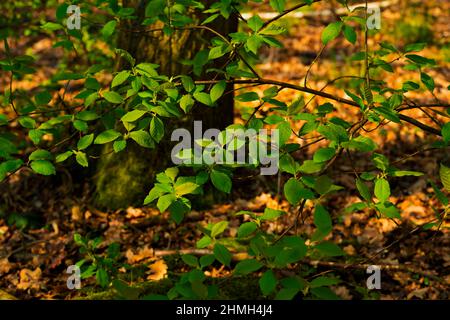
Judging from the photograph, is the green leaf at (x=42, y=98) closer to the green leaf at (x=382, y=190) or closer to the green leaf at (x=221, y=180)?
the green leaf at (x=221, y=180)

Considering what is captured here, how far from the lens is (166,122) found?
4031 millimetres

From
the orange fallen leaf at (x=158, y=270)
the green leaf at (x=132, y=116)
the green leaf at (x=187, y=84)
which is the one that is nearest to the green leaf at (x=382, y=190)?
the green leaf at (x=187, y=84)

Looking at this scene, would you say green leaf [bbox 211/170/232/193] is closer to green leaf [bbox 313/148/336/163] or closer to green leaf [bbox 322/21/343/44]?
green leaf [bbox 313/148/336/163]

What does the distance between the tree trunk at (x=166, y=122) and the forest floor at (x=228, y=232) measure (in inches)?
6.9

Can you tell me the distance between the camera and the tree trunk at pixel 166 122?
158 inches

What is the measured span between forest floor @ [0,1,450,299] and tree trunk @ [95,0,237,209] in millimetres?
175

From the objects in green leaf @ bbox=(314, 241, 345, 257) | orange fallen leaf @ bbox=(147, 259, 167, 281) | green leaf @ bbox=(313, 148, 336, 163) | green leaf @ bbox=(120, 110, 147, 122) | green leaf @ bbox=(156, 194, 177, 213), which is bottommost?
orange fallen leaf @ bbox=(147, 259, 167, 281)

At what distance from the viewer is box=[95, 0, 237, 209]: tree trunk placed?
13.1 ft

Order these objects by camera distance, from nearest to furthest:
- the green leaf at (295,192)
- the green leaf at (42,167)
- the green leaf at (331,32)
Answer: the green leaf at (295,192), the green leaf at (331,32), the green leaf at (42,167)

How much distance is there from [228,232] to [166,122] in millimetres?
994

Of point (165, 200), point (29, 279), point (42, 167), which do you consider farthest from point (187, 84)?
point (29, 279)

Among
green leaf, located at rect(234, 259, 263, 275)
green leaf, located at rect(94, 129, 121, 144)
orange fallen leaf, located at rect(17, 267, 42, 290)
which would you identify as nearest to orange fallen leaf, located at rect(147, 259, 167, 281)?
orange fallen leaf, located at rect(17, 267, 42, 290)
